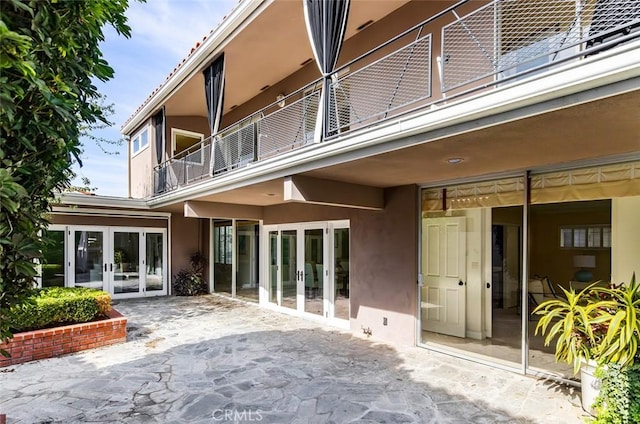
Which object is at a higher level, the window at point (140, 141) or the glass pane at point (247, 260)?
the window at point (140, 141)

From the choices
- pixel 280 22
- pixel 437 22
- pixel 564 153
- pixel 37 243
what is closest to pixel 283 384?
pixel 37 243

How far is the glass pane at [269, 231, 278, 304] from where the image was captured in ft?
34.8

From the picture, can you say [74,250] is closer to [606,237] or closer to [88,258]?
[88,258]

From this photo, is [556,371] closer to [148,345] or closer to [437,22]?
[437,22]

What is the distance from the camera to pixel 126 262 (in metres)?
12.9

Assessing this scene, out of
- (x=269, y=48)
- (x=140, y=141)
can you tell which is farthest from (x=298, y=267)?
(x=140, y=141)

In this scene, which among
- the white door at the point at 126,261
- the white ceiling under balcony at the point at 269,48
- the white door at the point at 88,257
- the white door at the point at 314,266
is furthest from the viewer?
the white door at the point at 126,261

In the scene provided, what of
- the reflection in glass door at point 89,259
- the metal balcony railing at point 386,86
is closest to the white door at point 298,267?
the metal balcony railing at point 386,86

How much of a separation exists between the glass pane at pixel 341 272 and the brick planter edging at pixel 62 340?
14.7 feet

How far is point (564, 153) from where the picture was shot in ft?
14.9

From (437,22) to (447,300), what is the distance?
16.6ft

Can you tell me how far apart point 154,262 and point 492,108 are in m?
12.9

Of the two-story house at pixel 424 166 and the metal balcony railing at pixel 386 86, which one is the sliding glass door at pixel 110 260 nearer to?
the two-story house at pixel 424 166

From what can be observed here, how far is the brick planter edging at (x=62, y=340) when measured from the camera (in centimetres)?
609
